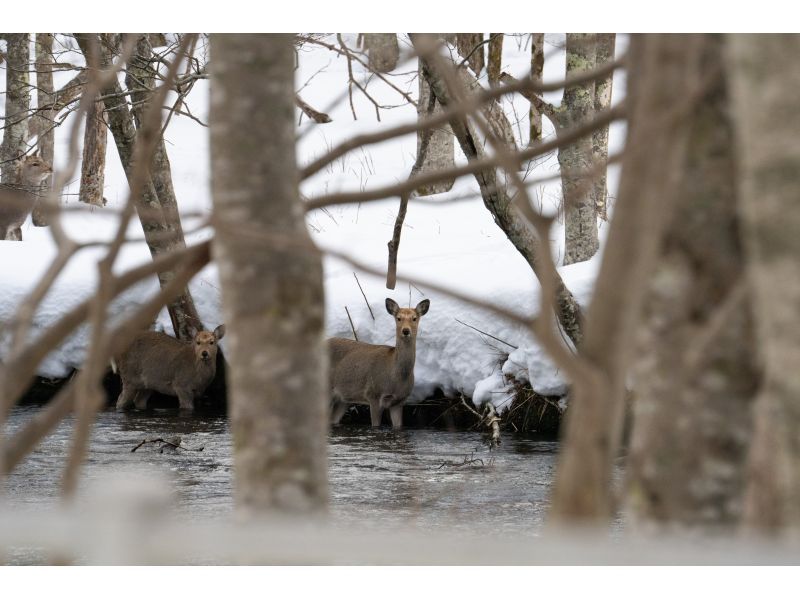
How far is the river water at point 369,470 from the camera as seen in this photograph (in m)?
7.70

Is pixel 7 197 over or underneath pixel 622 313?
over

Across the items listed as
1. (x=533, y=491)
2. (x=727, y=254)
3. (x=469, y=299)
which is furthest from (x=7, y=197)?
(x=533, y=491)

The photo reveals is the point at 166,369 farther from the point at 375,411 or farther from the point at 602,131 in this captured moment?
the point at 602,131

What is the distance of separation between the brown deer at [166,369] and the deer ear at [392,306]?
208 centimetres

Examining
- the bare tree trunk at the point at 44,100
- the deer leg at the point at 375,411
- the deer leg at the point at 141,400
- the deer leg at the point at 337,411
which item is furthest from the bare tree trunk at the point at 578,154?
the bare tree trunk at the point at 44,100

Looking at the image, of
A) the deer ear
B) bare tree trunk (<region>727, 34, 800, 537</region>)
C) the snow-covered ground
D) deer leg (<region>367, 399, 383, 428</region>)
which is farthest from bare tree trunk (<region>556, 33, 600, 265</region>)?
bare tree trunk (<region>727, 34, 800, 537</region>)

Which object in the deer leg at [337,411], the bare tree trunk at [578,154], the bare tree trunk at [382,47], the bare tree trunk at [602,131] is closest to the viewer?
the bare tree trunk at [382,47]

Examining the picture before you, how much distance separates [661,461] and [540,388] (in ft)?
28.9

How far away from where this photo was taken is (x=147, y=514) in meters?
1.34

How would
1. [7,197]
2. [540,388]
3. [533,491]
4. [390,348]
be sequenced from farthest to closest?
1. [390,348]
2. [540,388]
3. [533,491]
4. [7,197]

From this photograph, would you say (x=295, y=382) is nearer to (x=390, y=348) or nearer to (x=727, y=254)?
(x=727, y=254)

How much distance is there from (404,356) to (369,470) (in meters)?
2.58

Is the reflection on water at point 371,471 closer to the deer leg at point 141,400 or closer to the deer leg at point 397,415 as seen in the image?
the deer leg at point 397,415

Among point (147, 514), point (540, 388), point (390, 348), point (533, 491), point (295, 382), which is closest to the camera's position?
point (147, 514)
